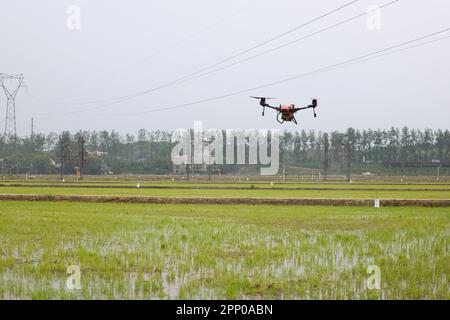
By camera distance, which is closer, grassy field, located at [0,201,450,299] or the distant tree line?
grassy field, located at [0,201,450,299]

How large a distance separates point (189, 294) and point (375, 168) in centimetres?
11565

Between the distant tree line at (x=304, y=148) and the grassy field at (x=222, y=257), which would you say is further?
the distant tree line at (x=304, y=148)

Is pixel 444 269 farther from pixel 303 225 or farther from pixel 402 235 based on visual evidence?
pixel 303 225

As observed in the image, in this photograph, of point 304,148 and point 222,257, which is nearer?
point 222,257

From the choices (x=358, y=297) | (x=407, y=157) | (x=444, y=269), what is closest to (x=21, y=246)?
(x=358, y=297)

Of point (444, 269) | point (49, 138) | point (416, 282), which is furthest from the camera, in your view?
point (49, 138)

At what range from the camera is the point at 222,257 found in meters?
12.2

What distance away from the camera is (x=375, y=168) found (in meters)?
118

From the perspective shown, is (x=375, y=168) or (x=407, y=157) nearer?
(x=375, y=168)

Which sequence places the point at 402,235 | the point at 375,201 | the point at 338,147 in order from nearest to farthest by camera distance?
1. the point at 402,235
2. the point at 375,201
3. the point at 338,147

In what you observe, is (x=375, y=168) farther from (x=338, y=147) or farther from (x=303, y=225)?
(x=303, y=225)

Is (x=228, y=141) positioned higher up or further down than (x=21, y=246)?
higher up

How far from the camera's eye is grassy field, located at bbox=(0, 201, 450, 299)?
876cm

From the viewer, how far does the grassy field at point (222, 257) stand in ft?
28.7
